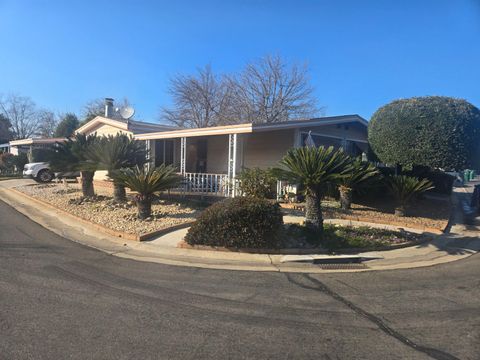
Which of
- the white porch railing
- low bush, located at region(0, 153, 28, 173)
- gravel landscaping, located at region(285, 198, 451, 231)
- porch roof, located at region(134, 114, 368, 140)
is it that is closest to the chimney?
porch roof, located at region(134, 114, 368, 140)

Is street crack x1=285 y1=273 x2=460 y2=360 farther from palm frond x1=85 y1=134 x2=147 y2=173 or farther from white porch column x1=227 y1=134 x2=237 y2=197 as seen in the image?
palm frond x1=85 y1=134 x2=147 y2=173

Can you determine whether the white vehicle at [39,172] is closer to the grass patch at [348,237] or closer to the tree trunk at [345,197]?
the tree trunk at [345,197]

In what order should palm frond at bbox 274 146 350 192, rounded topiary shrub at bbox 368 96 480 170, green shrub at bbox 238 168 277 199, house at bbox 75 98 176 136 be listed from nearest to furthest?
palm frond at bbox 274 146 350 192, rounded topiary shrub at bbox 368 96 480 170, green shrub at bbox 238 168 277 199, house at bbox 75 98 176 136

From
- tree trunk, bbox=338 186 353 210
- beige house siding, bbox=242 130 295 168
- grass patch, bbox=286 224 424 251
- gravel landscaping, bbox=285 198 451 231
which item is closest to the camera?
grass patch, bbox=286 224 424 251

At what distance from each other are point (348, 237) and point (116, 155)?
7685 mm

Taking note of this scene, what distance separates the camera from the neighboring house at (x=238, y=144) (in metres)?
13.1

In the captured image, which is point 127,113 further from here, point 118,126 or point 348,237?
point 348,237

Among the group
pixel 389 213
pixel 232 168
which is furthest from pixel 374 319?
pixel 232 168

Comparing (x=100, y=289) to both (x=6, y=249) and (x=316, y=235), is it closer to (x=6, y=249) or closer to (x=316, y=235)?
(x=6, y=249)

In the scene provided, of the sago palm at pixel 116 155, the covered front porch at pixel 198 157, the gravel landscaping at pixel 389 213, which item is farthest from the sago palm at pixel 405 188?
the sago palm at pixel 116 155

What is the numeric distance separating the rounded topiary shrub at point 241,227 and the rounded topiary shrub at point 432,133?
6.37m

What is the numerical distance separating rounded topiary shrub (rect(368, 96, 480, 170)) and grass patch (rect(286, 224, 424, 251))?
353 cm

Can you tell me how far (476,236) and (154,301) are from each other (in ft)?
30.0

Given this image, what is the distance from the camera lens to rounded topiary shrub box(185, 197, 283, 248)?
7602mm
